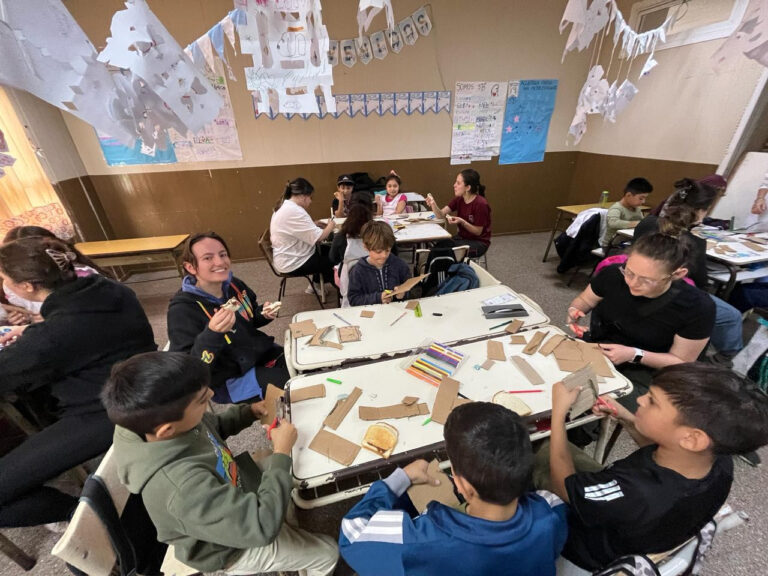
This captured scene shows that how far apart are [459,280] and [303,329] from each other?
1.15m

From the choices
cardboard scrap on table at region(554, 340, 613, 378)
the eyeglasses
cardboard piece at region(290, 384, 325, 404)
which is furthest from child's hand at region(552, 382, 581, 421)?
cardboard piece at region(290, 384, 325, 404)

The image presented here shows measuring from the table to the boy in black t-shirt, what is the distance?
3.66 meters

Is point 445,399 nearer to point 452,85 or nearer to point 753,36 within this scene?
point 753,36

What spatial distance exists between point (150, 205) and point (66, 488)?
3558mm

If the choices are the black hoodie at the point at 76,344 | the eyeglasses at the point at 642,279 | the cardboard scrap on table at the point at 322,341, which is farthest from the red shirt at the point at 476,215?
the black hoodie at the point at 76,344

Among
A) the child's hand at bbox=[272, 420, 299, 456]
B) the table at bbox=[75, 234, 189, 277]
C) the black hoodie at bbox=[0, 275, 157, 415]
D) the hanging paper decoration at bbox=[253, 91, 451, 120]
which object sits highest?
the hanging paper decoration at bbox=[253, 91, 451, 120]

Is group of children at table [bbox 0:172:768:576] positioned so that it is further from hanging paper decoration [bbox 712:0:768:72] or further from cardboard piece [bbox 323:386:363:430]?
hanging paper decoration [bbox 712:0:768:72]

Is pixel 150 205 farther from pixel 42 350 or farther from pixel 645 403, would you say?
pixel 645 403

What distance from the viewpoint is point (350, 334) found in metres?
1.57

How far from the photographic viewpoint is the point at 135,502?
92 cm

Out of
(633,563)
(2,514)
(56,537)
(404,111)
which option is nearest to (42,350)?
(2,514)

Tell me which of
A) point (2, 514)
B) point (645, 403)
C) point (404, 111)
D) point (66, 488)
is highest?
point (404, 111)

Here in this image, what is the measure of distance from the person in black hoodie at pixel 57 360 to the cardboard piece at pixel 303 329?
0.70m

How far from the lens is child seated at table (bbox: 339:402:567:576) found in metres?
0.69
